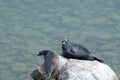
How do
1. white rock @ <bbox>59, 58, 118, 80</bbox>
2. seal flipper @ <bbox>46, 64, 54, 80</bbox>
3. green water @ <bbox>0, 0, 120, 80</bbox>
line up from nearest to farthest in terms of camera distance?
white rock @ <bbox>59, 58, 118, 80</bbox>
seal flipper @ <bbox>46, 64, 54, 80</bbox>
green water @ <bbox>0, 0, 120, 80</bbox>

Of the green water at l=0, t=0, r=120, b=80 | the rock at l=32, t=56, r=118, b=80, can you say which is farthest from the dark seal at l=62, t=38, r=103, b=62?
the green water at l=0, t=0, r=120, b=80

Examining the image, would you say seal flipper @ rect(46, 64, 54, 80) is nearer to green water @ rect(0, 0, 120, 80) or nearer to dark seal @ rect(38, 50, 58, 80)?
dark seal @ rect(38, 50, 58, 80)

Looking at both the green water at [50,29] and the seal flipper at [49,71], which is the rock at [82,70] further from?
the green water at [50,29]

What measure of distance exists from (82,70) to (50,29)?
16.0ft

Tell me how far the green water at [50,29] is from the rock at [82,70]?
2410mm

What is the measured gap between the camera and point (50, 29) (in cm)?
1112

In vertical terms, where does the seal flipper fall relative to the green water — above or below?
below

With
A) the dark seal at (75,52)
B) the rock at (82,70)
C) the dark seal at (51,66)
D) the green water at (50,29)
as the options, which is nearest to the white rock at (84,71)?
the rock at (82,70)

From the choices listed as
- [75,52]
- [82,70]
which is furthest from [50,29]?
[82,70]

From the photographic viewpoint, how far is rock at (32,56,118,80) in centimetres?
624

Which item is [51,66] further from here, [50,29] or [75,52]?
[50,29]

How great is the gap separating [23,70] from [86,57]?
252cm

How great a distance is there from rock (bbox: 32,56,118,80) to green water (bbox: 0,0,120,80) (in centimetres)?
241

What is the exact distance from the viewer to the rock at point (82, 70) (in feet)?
20.5
